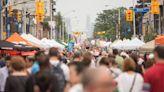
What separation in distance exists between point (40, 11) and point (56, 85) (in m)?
44.3

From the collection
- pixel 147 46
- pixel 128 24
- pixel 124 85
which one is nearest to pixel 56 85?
pixel 124 85

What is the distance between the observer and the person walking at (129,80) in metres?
9.98

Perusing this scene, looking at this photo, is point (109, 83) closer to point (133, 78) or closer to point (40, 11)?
point (133, 78)

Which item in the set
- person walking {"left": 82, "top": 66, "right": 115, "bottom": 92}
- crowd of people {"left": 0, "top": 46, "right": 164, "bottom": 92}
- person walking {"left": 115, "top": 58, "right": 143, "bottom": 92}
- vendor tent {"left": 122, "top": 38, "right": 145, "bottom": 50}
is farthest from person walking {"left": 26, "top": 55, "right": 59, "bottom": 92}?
vendor tent {"left": 122, "top": 38, "right": 145, "bottom": 50}

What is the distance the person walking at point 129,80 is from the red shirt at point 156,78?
1570mm

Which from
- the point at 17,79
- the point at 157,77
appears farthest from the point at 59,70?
the point at 157,77

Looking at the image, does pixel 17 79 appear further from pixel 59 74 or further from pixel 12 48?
pixel 12 48

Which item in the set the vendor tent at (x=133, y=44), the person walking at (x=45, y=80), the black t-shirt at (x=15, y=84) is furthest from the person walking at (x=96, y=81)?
the vendor tent at (x=133, y=44)

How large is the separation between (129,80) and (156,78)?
1896 millimetres

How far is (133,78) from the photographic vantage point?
10.0m

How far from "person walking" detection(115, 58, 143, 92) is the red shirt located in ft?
5.15

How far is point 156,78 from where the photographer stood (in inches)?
325

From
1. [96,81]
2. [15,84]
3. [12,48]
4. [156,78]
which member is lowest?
[12,48]

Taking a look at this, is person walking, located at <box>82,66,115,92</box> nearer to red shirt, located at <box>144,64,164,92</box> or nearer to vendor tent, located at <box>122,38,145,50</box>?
red shirt, located at <box>144,64,164,92</box>
